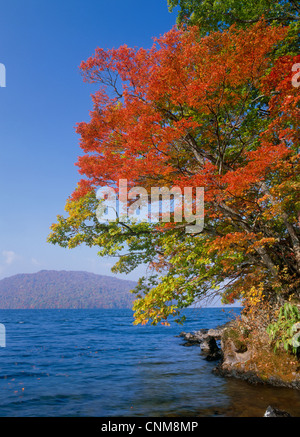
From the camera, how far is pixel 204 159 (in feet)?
37.4

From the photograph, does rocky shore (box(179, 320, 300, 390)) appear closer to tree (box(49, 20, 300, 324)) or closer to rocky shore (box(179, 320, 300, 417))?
rocky shore (box(179, 320, 300, 417))

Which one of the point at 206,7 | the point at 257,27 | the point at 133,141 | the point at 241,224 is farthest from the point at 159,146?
the point at 206,7

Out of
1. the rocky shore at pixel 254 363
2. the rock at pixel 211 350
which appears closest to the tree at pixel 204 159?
the rocky shore at pixel 254 363

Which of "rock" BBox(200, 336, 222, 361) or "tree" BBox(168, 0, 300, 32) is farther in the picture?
"rock" BBox(200, 336, 222, 361)

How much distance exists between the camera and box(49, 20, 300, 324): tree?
9305mm

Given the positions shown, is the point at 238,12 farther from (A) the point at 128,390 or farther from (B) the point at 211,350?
(B) the point at 211,350

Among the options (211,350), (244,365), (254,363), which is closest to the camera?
(254,363)

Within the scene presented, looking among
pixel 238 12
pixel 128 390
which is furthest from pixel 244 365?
pixel 238 12

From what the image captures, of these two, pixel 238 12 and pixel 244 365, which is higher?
pixel 238 12

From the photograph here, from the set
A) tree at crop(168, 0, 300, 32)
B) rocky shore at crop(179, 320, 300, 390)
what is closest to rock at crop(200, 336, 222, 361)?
rocky shore at crop(179, 320, 300, 390)

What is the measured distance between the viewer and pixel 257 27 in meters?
9.89
